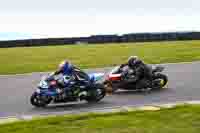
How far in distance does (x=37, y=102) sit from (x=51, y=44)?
34231 millimetres

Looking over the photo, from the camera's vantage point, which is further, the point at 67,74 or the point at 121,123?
the point at 67,74

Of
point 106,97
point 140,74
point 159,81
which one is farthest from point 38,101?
point 159,81

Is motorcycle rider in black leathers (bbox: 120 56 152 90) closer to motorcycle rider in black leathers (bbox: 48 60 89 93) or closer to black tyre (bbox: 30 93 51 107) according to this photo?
motorcycle rider in black leathers (bbox: 48 60 89 93)

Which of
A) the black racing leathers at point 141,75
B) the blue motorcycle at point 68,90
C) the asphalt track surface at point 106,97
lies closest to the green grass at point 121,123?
the asphalt track surface at point 106,97

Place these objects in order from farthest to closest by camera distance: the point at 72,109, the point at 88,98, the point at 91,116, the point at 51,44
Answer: the point at 51,44 < the point at 88,98 < the point at 72,109 < the point at 91,116

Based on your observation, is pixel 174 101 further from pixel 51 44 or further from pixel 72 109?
pixel 51 44

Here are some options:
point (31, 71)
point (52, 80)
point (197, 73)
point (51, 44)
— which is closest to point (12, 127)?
point (52, 80)

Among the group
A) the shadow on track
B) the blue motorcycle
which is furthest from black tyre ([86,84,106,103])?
the shadow on track

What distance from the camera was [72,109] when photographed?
45.3ft

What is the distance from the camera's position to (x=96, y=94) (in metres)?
14.7

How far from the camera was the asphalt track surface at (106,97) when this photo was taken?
1372 centimetres

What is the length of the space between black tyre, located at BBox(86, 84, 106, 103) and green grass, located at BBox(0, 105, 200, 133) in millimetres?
3042

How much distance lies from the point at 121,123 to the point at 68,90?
168 inches

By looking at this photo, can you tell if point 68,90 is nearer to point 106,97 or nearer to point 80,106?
point 80,106
